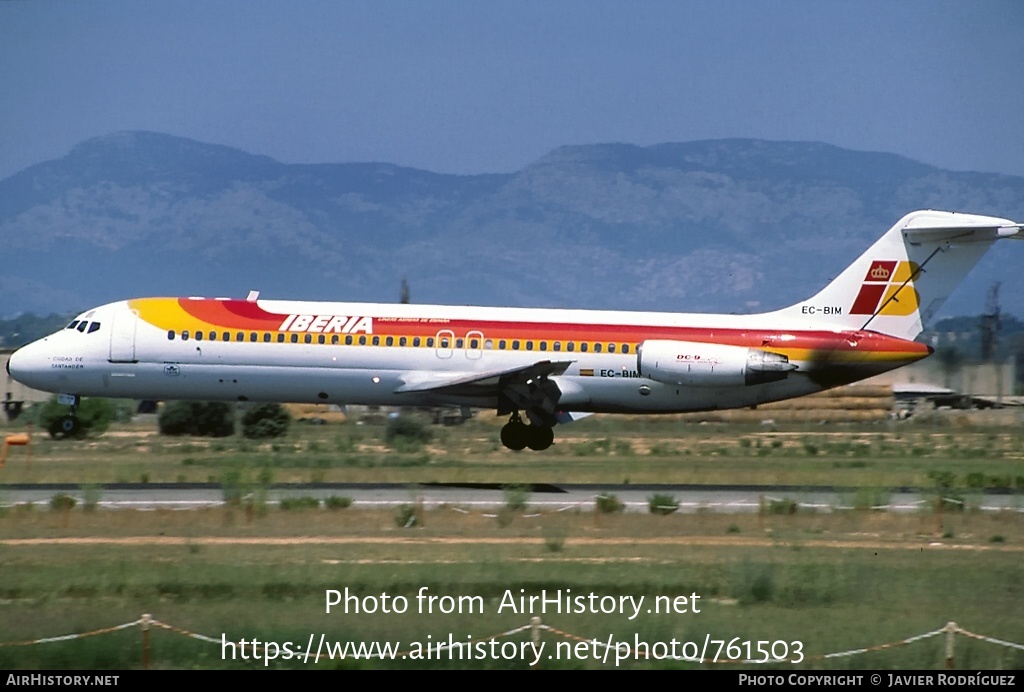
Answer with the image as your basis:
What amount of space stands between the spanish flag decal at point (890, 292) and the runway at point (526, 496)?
5432mm

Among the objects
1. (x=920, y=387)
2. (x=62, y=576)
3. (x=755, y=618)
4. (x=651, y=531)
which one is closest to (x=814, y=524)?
(x=651, y=531)

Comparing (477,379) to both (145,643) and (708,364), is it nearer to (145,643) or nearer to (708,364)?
(708,364)

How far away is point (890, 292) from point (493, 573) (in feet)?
56.8

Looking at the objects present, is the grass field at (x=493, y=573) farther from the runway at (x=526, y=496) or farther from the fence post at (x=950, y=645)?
the runway at (x=526, y=496)

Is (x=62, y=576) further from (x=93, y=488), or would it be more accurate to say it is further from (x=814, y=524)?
(x=814, y=524)

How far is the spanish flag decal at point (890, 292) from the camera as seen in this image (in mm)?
30172

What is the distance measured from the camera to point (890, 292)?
30.2m

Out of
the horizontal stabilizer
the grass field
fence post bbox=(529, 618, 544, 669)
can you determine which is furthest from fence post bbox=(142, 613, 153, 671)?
the horizontal stabilizer

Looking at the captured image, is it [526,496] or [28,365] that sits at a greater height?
[28,365]

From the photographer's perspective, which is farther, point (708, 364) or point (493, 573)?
point (708, 364)

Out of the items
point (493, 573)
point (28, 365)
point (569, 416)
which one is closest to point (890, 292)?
point (569, 416)

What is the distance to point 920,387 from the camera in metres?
62.7

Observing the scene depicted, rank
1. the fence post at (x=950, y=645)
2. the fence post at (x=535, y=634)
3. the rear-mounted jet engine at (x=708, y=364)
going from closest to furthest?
the fence post at (x=535, y=634), the fence post at (x=950, y=645), the rear-mounted jet engine at (x=708, y=364)

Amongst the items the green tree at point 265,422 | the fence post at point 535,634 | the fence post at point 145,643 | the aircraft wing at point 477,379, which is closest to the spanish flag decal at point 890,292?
the aircraft wing at point 477,379
